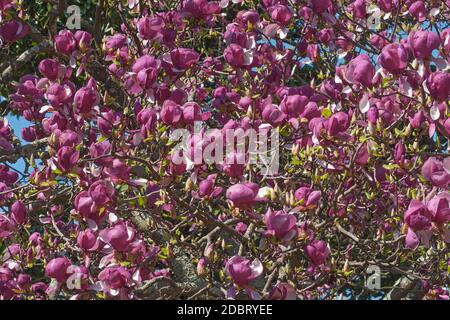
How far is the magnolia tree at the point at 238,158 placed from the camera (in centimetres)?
272

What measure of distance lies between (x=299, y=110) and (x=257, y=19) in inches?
41.2

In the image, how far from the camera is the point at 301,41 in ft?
13.8

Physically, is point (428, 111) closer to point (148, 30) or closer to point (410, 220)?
point (410, 220)

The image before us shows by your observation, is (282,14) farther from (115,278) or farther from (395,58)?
(115,278)

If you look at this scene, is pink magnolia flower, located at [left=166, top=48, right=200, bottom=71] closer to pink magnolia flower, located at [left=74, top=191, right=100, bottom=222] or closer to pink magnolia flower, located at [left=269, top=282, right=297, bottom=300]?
pink magnolia flower, located at [left=74, top=191, right=100, bottom=222]

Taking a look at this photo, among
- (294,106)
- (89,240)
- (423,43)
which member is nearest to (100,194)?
(89,240)

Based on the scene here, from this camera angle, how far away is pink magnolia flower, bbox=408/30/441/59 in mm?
2711

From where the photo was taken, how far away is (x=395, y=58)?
276 centimetres

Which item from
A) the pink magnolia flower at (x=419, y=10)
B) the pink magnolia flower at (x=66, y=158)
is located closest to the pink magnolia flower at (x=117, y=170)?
the pink magnolia flower at (x=66, y=158)

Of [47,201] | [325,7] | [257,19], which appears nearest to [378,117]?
[325,7]

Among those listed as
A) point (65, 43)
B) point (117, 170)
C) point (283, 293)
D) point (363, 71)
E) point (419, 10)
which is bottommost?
point (283, 293)

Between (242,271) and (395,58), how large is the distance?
107 centimetres

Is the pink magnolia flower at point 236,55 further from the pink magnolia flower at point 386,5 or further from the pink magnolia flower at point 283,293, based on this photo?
the pink magnolia flower at point 283,293

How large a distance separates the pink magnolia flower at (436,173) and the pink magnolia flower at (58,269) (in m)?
1.44
